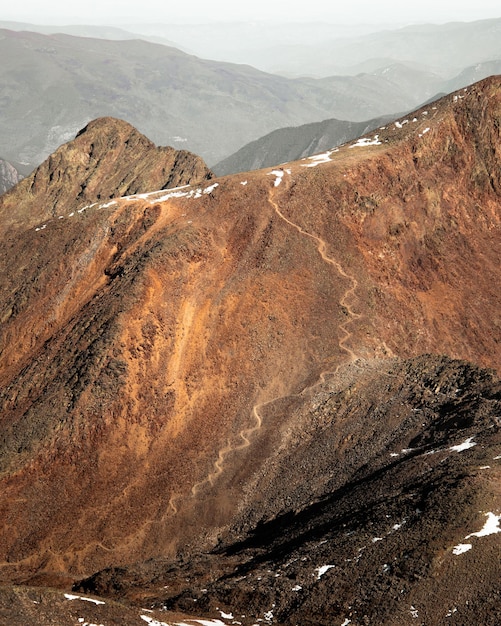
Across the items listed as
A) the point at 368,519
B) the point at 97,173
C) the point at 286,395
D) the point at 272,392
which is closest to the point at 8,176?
the point at 97,173

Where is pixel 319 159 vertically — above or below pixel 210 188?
above

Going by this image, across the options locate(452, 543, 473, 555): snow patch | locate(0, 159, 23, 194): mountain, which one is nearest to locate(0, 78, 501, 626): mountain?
locate(452, 543, 473, 555): snow patch

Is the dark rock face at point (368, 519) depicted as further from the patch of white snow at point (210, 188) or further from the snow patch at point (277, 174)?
the patch of white snow at point (210, 188)

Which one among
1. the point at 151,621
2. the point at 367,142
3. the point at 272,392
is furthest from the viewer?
the point at 367,142

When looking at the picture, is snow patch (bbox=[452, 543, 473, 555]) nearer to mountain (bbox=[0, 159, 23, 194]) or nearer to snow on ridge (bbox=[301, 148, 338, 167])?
snow on ridge (bbox=[301, 148, 338, 167])

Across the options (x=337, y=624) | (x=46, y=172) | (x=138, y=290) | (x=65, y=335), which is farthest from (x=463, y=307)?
(x=46, y=172)

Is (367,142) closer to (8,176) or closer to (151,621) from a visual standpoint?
(151,621)
